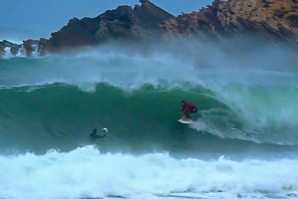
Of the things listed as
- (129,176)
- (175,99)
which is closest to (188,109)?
(175,99)

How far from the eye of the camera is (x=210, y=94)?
16.7 metres

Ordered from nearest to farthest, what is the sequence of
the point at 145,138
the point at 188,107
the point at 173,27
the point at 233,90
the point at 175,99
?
the point at 145,138, the point at 188,107, the point at 175,99, the point at 233,90, the point at 173,27

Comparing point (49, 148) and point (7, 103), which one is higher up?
point (7, 103)

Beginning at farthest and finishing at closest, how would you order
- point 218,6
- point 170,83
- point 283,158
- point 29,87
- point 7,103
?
point 218,6 → point 170,83 → point 29,87 → point 7,103 → point 283,158

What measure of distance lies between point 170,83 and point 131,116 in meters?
2.83

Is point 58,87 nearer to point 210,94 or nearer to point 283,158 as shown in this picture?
point 210,94

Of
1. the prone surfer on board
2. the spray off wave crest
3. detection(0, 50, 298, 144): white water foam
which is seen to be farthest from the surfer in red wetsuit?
detection(0, 50, 298, 144): white water foam

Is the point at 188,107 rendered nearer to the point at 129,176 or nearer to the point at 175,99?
the point at 175,99

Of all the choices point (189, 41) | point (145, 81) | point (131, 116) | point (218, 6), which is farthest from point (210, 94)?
point (218, 6)

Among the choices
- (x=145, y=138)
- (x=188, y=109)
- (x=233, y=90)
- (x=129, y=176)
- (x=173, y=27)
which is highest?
(x=173, y=27)

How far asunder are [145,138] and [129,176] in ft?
11.1

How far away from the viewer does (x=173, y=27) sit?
44688mm

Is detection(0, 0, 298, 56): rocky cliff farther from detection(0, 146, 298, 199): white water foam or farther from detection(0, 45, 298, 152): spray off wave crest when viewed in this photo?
detection(0, 146, 298, 199): white water foam

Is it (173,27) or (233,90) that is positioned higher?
(173,27)
